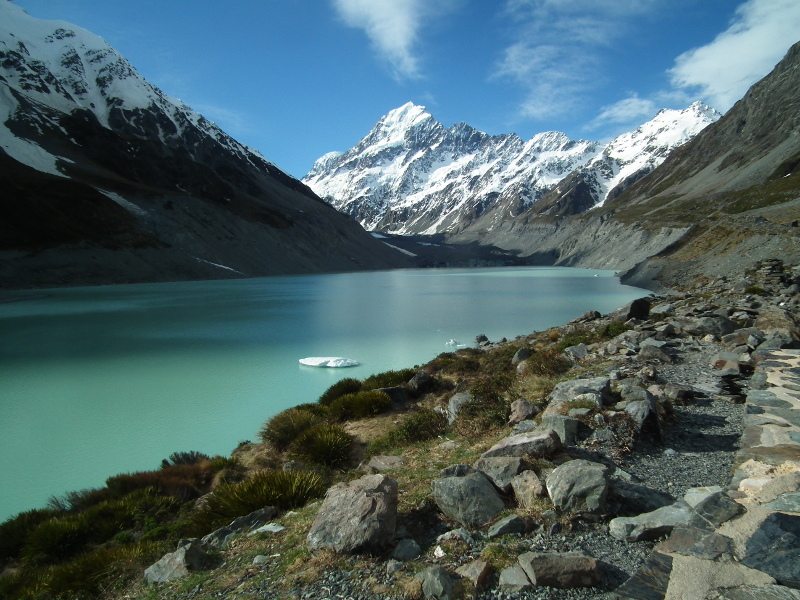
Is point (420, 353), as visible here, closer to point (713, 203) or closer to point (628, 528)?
point (628, 528)

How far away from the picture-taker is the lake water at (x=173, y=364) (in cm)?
1286

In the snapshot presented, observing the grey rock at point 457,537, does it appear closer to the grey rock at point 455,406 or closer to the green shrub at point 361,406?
the grey rock at point 455,406

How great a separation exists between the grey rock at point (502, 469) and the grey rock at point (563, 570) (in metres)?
1.59

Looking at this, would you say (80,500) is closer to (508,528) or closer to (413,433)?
(413,433)

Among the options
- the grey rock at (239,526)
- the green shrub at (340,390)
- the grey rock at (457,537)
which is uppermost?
the grey rock at (457,537)

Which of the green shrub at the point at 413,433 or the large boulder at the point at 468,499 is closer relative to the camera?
the large boulder at the point at 468,499

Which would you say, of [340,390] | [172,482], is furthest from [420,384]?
[172,482]

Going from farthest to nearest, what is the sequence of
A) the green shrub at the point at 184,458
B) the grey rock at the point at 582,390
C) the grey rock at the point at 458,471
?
the green shrub at the point at 184,458
the grey rock at the point at 582,390
the grey rock at the point at 458,471

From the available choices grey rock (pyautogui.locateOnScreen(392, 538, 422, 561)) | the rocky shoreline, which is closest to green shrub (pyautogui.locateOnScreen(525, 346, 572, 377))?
the rocky shoreline

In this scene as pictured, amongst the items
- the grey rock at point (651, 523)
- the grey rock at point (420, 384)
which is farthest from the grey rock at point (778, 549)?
the grey rock at point (420, 384)

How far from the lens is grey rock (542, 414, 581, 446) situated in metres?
6.71

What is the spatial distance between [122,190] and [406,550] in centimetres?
12334

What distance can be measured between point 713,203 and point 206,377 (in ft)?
394

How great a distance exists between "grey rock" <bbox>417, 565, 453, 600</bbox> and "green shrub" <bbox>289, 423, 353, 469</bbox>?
5976 millimetres
